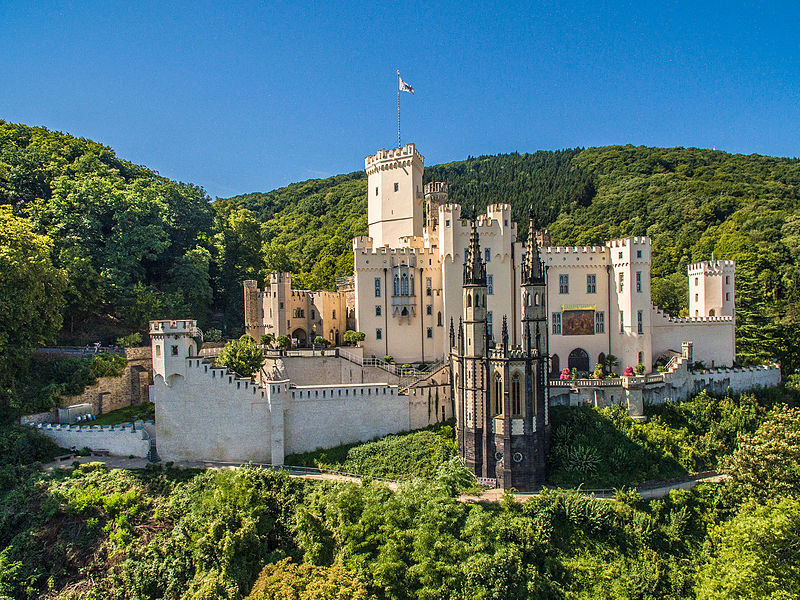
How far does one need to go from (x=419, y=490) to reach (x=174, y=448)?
14.1 m

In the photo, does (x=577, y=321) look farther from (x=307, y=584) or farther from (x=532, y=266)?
(x=307, y=584)

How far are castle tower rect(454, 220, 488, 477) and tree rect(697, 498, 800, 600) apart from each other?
10.9 meters

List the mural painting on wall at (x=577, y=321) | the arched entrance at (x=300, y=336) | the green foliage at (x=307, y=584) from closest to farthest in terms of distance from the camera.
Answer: the green foliage at (x=307, y=584)
the mural painting on wall at (x=577, y=321)
the arched entrance at (x=300, y=336)

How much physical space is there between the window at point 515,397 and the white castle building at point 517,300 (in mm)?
8788

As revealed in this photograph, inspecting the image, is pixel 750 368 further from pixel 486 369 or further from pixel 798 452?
pixel 486 369

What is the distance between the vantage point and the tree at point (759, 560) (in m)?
20.5

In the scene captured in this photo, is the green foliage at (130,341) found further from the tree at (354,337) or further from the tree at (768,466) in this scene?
the tree at (768,466)

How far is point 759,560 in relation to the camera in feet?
68.9

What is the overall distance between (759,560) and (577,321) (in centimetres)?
2057

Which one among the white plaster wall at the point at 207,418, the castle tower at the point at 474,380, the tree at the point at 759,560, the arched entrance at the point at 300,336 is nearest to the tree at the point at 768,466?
the tree at the point at 759,560

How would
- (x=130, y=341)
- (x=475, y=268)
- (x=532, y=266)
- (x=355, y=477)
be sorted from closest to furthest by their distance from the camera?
(x=355, y=477)
(x=475, y=268)
(x=532, y=266)
(x=130, y=341)

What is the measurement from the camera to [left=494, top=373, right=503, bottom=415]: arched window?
29.7 metres

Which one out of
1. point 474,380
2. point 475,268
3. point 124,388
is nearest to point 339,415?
point 474,380

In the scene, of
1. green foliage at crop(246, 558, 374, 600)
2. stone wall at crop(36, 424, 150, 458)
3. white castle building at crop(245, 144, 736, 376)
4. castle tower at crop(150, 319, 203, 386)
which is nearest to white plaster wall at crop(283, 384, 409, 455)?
castle tower at crop(150, 319, 203, 386)
